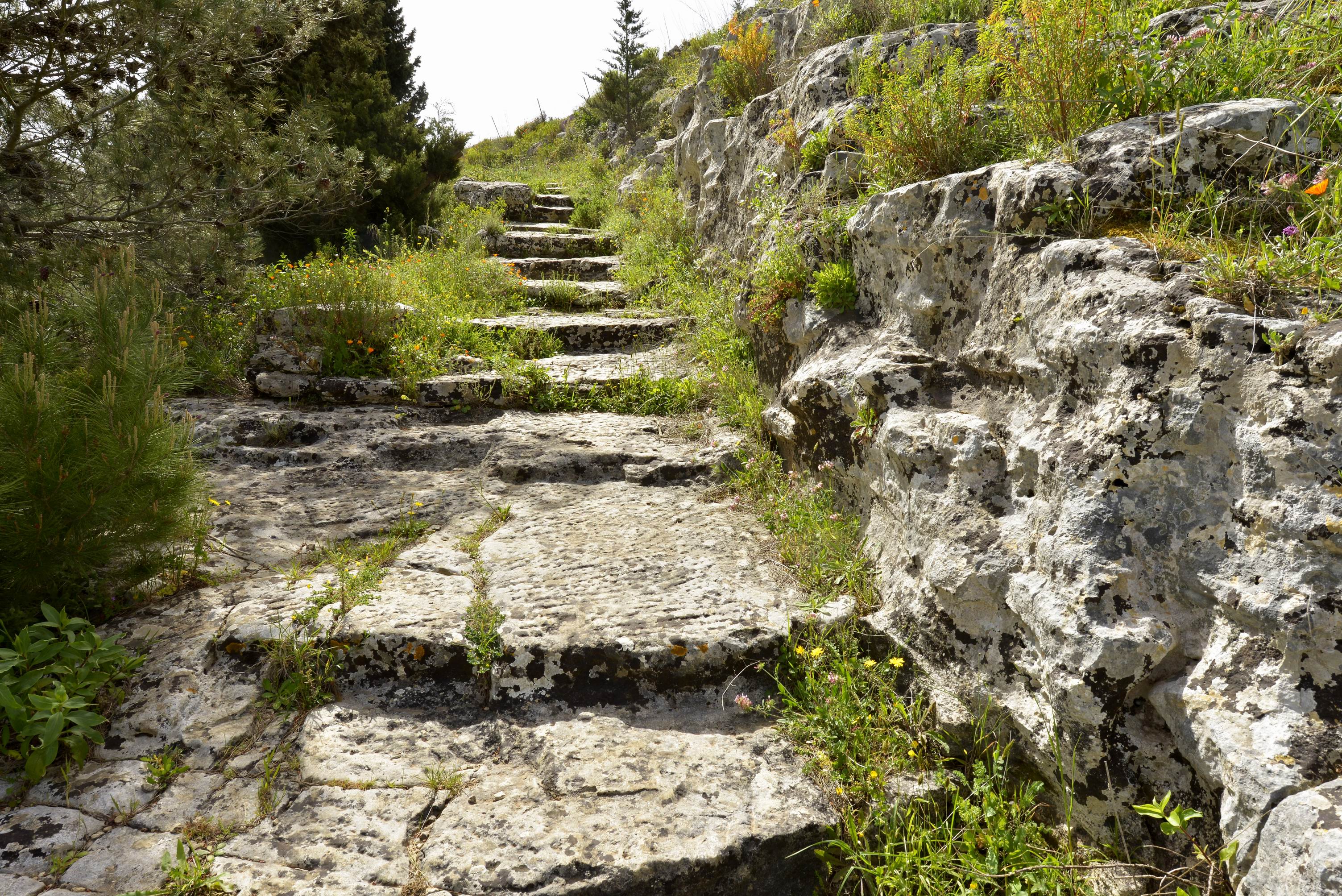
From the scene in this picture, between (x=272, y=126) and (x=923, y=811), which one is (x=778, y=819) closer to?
(x=923, y=811)

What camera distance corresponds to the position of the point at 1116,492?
6.61ft

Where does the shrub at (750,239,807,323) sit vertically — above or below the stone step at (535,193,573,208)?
below

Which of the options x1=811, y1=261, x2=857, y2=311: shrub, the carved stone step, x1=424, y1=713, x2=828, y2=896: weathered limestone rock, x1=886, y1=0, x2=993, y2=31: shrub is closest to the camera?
x1=424, y1=713, x2=828, y2=896: weathered limestone rock

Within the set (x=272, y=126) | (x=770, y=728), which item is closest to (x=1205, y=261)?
(x=770, y=728)

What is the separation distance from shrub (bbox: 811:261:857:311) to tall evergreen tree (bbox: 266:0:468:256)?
702cm

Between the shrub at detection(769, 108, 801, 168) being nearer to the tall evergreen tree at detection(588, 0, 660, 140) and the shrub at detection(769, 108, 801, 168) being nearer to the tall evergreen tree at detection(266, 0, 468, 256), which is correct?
the tall evergreen tree at detection(266, 0, 468, 256)

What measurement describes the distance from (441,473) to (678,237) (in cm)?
474

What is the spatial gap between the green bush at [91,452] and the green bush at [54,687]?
187mm

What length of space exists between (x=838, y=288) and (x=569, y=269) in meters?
5.19

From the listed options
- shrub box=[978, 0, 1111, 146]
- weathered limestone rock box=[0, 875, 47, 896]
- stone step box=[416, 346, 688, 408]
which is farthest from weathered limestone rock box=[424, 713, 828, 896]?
stone step box=[416, 346, 688, 408]

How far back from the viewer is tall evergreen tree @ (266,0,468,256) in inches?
350

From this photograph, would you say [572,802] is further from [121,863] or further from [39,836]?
[39,836]

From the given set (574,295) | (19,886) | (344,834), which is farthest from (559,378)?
(19,886)

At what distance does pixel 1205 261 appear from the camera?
81.0 inches
